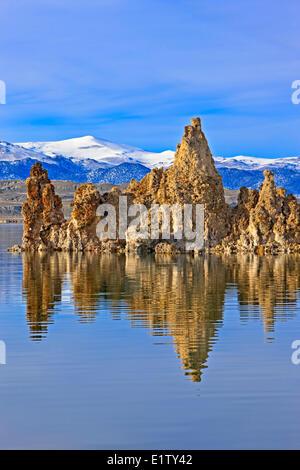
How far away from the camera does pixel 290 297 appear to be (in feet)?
109

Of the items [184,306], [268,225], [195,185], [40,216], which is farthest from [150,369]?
[40,216]

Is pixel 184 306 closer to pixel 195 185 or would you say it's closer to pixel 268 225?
pixel 268 225

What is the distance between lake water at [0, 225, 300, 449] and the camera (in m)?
13.6

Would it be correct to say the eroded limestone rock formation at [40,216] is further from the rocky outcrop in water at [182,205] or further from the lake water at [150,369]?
the lake water at [150,369]

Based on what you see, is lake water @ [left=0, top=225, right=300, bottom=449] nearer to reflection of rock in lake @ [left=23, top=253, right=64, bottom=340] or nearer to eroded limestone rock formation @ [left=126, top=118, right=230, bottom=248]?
reflection of rock in lake @ [left=23, top=253, right=64, bottom=340]

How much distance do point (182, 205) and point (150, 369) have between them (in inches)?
2350

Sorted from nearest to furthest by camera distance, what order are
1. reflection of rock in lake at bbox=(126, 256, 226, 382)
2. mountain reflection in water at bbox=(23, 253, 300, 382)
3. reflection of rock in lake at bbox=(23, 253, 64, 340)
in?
reflection of rock in lake at bbox=(126, 256, 226, 382)
mountain reflection in water at bbox=(23, 253, 300, 382)
reflection of rock in lake at bbox=(23, 253, 64, 340)

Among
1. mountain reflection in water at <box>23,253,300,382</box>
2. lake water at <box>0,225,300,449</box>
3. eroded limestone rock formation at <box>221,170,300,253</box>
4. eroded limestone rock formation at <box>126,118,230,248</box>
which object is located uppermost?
eroded limestone rock formation at <box>126,118,230,248</box>

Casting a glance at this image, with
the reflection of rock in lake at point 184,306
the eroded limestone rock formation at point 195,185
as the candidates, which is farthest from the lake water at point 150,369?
the eroded limestone rock formation at point 195,185

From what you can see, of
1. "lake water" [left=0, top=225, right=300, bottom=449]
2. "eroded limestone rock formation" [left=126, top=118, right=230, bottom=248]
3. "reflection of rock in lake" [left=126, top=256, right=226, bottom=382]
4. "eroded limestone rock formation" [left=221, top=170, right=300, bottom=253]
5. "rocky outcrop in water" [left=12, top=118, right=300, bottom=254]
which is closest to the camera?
"lake water" [left=0, top=225, right=300, bottom=449]

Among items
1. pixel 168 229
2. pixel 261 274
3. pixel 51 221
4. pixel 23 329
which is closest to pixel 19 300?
pixel 23 329

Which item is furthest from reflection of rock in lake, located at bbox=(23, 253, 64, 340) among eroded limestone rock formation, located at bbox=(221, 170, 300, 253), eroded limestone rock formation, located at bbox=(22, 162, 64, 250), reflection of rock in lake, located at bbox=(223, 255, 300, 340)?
eroded limestone rock formation, located at bbox=(221, 170, 300, 253)

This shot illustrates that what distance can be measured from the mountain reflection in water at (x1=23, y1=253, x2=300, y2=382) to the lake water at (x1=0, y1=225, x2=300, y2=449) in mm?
96
